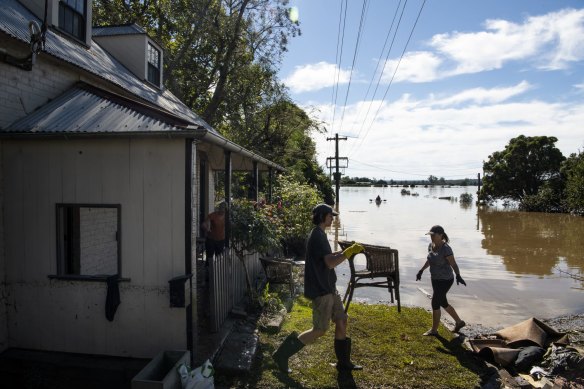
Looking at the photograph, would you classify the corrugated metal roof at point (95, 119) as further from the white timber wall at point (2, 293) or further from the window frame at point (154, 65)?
the window frame at point (154, 65)

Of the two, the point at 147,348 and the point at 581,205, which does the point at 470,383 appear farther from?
the point at 581,205

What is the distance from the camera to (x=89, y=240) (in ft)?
27.9

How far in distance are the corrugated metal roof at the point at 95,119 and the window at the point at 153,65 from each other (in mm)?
7438

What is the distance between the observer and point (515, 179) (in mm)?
51250

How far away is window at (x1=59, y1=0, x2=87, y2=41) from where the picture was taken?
8.62 m

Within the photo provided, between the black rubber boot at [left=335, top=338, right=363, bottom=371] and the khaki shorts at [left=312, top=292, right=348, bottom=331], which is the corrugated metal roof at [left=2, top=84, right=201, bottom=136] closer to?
the khaki shorts at [left=312, top=292, right=348, bottom=331]

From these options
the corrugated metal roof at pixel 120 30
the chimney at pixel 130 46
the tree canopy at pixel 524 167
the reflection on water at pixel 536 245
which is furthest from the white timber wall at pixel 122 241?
the tree canopy at pixel 524 167

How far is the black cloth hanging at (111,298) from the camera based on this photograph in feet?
17.2

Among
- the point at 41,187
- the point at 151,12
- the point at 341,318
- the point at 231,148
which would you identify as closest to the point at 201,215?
the point at 231,148

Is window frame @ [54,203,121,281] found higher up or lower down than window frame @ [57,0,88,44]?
lower down

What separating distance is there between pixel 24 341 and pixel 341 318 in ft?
14.3

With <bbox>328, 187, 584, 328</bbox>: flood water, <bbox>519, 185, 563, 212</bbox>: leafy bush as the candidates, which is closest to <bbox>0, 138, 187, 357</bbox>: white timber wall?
<bbox>328, 187, 584, 328</bbox>: flood water

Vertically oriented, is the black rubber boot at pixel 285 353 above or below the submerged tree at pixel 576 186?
below

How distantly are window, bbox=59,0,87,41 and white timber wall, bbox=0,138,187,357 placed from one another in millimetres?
4558
